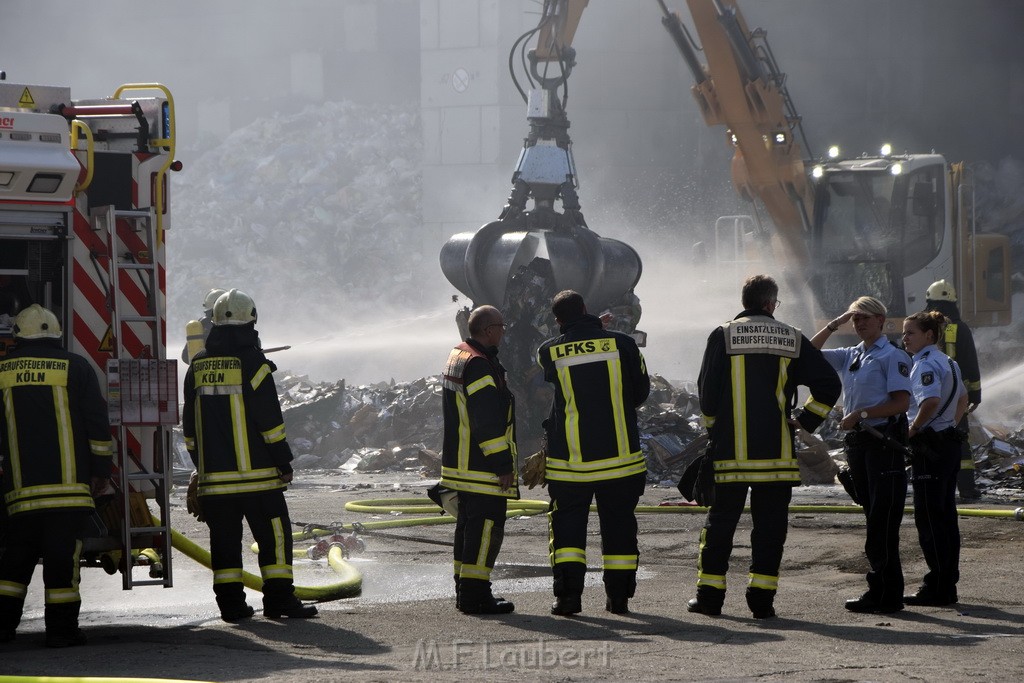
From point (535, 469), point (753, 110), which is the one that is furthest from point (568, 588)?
point (753, 110)

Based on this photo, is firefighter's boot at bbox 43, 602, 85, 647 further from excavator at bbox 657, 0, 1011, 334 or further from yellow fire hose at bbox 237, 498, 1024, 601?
excavator at bbox 657, 0, 1011, 334

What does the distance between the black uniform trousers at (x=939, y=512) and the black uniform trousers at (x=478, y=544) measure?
6.47 feet

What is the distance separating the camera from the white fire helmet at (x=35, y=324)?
5750 millimetres

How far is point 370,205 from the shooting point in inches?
1687

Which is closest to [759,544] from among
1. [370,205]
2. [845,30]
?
[845,30]

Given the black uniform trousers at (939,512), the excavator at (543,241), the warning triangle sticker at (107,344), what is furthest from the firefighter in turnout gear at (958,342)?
the warning triangle sticker at (107,344)

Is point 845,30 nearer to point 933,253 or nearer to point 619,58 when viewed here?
point 619,58

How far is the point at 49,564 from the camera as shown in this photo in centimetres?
563

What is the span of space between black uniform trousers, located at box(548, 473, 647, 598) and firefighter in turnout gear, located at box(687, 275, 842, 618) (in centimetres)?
35

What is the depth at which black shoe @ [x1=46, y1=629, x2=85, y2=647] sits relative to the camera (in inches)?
219

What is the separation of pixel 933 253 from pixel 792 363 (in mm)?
11160

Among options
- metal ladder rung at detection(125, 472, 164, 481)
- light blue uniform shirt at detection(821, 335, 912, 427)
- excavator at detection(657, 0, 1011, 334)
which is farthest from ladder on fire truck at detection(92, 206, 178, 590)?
excavator at detection(657, 0, 1011, 334)

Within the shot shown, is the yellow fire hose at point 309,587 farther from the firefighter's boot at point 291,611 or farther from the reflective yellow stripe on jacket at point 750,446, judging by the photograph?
the reflective yellow stripe on jacket at point 750,446

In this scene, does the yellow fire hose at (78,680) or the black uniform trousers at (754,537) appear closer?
the yellow fire hose at (78,680)
